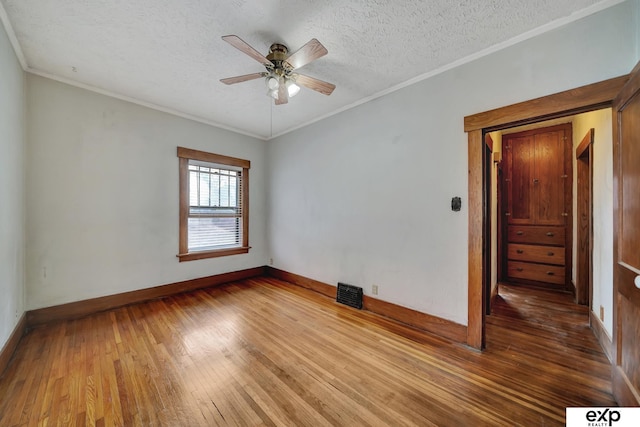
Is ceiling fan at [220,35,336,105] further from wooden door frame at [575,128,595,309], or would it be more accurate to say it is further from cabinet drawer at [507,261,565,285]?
cabinet drawer at [507,261,565,285]

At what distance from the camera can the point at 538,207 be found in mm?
3898

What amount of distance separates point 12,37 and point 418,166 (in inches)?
154

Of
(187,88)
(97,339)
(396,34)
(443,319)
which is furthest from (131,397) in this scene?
(396,34)

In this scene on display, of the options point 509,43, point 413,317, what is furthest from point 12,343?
point 509,43

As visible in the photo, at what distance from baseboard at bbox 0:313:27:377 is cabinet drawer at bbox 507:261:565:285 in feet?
20.7

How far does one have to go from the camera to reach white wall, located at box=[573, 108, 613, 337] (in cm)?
208

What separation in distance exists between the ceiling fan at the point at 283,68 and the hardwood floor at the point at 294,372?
2460 mm

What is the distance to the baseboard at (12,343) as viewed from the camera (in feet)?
6.08

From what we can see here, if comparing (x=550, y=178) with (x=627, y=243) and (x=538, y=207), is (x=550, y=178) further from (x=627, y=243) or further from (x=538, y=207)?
(x=627, y=243)

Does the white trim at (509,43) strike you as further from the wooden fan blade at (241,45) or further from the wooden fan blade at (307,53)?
the wooden fan blade at (241,45)

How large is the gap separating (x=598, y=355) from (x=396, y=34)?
3.27m

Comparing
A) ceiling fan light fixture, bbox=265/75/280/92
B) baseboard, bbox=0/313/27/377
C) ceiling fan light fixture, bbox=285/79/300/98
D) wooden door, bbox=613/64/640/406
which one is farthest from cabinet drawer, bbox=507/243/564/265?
baseboard, bbox=0/313/27/377

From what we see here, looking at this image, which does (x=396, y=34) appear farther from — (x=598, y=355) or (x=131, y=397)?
(x=131, y=397)

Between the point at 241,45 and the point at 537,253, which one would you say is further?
the point at 537,253
